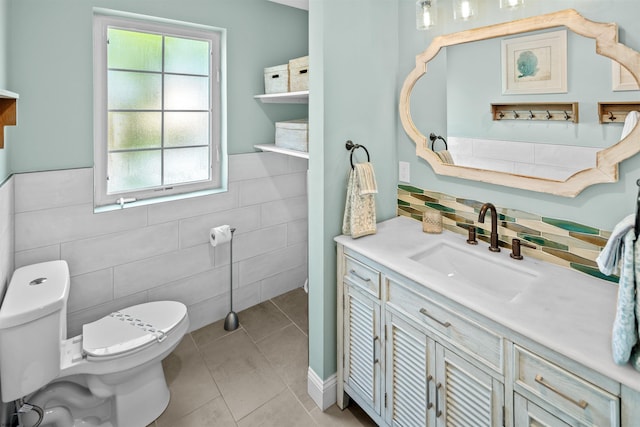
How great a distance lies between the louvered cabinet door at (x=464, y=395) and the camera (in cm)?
117

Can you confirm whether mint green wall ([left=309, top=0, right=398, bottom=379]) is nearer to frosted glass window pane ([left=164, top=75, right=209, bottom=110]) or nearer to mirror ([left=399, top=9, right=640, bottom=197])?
mirror ([left=399, top=9, right=640, bottom=197])

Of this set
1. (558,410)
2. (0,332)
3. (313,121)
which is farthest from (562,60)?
(0,332)

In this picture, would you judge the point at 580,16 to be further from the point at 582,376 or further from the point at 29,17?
the point at 29,17

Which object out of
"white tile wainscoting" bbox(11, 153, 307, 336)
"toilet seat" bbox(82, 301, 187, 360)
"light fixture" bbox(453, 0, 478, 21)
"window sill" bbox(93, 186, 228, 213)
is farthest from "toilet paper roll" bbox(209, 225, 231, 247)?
"light fixture" bbox(453, 0, 478, 21)

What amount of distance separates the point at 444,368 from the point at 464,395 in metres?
0.11

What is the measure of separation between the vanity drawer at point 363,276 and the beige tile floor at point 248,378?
2.45ft

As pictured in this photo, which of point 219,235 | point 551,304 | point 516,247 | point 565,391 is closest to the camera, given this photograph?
point 565,391

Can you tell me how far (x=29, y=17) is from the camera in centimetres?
176

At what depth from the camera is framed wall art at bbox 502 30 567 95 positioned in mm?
1386

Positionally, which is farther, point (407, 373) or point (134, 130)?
point (134, 130)

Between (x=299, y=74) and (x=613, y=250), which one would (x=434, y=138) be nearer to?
(x=299, y=74)

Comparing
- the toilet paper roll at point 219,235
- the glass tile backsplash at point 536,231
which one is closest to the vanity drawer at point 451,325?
the glass tile backsplash at point 536,231

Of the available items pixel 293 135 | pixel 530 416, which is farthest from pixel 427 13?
pixel 530 416

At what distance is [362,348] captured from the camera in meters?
1.71
